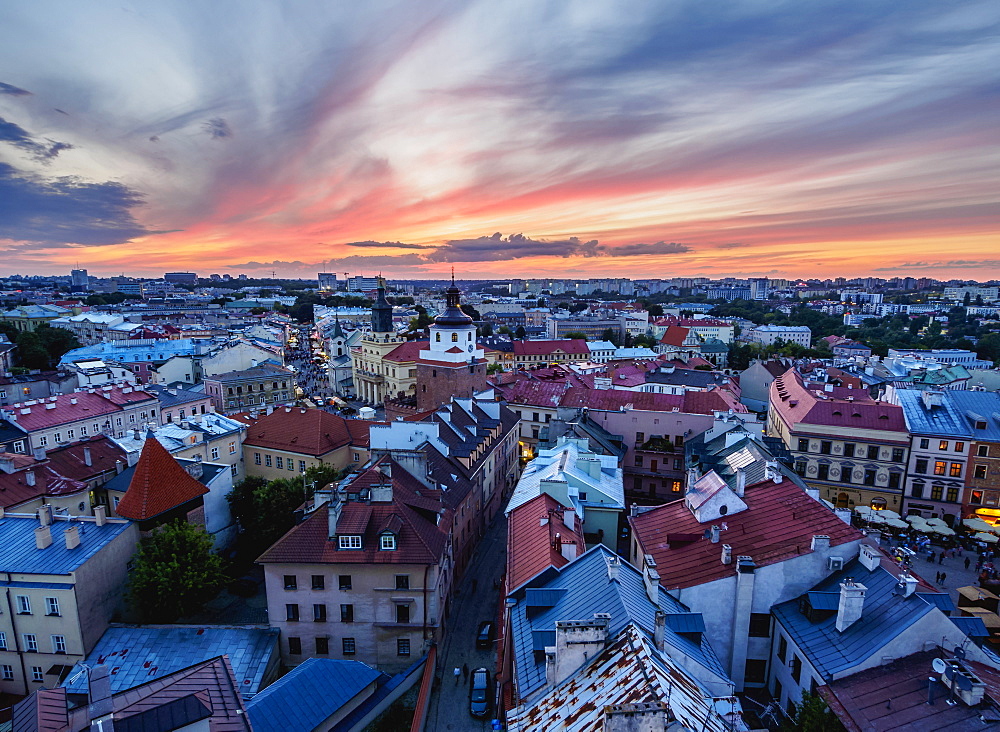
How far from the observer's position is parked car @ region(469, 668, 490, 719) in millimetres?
26906

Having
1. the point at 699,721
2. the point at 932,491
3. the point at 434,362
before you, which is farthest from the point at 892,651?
the point at 434,362

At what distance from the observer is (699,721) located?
15.1 metres

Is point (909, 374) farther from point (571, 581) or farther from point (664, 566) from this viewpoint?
point (571, 581)

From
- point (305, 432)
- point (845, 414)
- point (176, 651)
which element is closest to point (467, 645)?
point (176, 651)

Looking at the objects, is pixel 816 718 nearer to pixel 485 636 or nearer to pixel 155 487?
pixel 485 636

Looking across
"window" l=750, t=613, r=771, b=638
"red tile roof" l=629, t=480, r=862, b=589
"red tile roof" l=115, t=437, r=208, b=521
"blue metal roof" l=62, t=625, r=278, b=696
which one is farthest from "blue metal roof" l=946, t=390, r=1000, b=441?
"red tile roof" l=115, t=437, r=208, b=521

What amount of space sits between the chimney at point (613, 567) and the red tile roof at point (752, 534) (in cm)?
305

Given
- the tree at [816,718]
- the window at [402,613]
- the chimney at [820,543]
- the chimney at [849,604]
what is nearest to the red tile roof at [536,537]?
the window at [402,613]

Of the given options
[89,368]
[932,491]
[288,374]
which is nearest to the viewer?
[932,491]

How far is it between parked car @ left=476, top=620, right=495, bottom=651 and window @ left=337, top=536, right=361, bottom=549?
958 centimetres

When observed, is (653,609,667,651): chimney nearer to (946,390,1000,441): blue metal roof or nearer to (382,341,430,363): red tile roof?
(946,390,1000,441): blue metal roof

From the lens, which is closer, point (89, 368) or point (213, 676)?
point (213, 676)

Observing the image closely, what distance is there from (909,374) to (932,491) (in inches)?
1794

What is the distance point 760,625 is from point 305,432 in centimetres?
4113
